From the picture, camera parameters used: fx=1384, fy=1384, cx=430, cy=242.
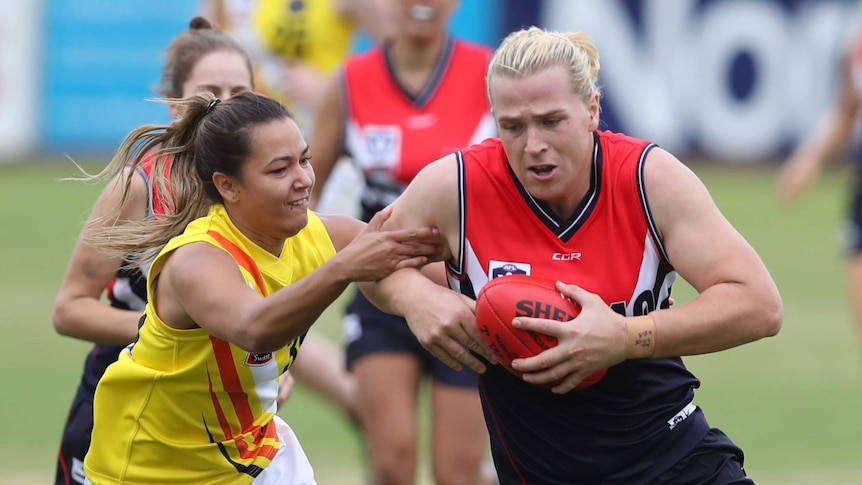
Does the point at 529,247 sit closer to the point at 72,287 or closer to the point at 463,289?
the point at 463,289

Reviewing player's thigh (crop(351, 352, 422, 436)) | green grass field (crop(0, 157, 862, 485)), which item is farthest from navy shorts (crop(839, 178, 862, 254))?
player's thigh (crop(351, 352, 422, 436))

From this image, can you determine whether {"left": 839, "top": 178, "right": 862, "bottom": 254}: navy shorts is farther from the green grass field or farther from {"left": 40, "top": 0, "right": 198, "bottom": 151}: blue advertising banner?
{"left": 40, "top": 0, "right": 198, "bottom": 151}: blue advertising banner

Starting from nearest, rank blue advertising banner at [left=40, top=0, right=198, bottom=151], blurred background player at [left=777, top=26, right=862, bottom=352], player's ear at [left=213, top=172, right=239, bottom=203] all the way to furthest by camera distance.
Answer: player's ear at [left=213, top=172, right=239, bottom=203], blurred background player at [left=777, top=26, right=862, bottom=352], blue advertising banner at [left=40, top=0, right=198, bottom=151]

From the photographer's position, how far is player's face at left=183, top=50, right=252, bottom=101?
4781mm

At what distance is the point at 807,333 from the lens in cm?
1074

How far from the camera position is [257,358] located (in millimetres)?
3957

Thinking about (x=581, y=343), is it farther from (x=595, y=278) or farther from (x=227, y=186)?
(x=227, y=186)

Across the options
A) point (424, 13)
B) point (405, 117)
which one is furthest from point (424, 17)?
point (405, 117)

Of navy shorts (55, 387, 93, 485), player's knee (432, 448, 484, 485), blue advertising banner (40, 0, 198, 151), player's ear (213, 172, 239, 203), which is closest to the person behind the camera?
player's ear (213, 172, 239, 203)

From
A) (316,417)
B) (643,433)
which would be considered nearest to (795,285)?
(316,417)

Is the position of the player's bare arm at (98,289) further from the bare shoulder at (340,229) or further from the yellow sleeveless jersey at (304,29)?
the yellow sleeveless jersey at (304,29)

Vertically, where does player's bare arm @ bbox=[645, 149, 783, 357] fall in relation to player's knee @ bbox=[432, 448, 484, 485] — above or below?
above

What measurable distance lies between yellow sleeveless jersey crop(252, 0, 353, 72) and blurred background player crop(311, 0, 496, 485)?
1194 millimetres

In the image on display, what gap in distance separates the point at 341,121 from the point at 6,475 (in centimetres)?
258
